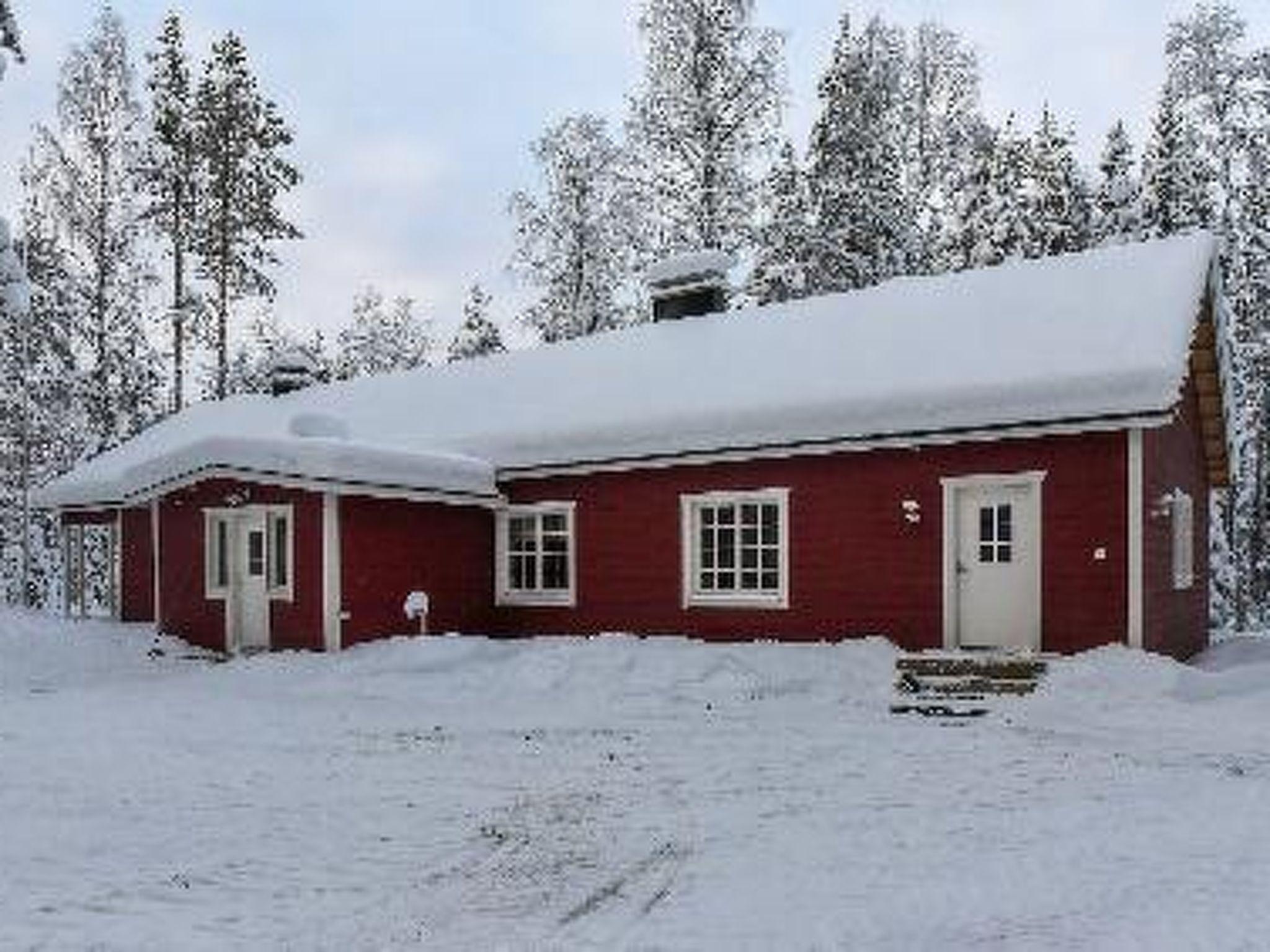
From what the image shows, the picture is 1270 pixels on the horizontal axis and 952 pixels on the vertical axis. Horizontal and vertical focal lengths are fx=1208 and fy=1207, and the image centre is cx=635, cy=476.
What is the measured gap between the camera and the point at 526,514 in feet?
58.1

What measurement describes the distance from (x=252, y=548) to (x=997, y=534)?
1044 cm

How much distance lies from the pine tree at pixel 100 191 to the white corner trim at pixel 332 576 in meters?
20.2

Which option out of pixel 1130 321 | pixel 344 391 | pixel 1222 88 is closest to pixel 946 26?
pixel 1222 88

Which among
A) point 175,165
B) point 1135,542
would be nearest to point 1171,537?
point 1135,542

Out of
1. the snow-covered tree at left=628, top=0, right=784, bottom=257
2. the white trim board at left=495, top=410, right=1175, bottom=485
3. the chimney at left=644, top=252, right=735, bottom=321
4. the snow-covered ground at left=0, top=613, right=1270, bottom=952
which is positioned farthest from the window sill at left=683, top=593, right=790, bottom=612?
the snow-covered tree at left=628, top=0, right=784, bottom=257

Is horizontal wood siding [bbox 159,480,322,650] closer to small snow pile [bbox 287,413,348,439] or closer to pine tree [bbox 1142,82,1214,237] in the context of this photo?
small snow pile [bbox 287,413,348,439]

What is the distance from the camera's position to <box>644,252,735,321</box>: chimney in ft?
70.5

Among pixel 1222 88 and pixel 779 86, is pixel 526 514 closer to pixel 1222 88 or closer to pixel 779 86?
pixel 779 86

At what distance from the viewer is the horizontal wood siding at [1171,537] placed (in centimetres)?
1318

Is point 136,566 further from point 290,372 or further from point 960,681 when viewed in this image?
point 960,681

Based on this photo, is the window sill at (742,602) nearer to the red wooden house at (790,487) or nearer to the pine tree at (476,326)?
the red wooden house at (790,487)

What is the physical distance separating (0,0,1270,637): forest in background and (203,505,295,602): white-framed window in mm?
14609

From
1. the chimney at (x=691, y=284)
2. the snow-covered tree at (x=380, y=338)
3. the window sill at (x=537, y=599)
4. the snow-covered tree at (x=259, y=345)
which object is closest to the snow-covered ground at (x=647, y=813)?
the window sill at (x=537, y=599)

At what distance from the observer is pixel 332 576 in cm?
1614
